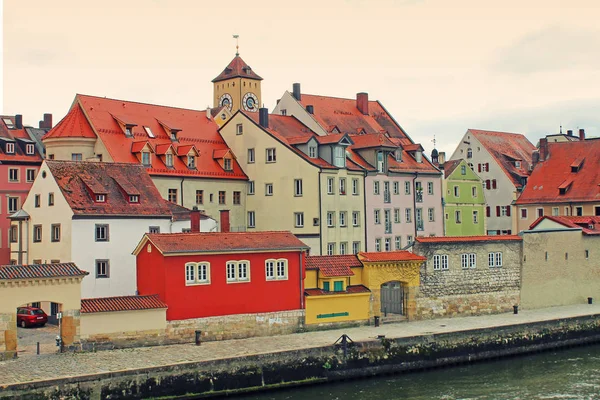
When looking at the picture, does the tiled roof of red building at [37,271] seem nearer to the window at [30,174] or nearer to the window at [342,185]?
the window at [342,185]

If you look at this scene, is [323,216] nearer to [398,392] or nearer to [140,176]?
[140,176]

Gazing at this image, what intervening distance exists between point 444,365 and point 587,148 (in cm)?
Result: 4590

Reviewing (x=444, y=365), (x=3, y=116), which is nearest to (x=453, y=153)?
(x=3, y=116)

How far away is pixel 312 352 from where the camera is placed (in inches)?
1572

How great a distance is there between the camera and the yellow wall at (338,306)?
152 feet

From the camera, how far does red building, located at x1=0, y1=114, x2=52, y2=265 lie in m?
65.2

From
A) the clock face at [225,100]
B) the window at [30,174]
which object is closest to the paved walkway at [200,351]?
the window at [30,174]

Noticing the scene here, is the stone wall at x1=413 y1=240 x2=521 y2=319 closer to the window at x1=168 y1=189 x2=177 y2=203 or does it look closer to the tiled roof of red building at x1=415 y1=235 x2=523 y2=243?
the tiled roof of red building at x1=415 y1=235 x2=523 y2=243

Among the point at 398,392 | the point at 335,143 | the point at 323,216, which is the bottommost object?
the point at 398,392

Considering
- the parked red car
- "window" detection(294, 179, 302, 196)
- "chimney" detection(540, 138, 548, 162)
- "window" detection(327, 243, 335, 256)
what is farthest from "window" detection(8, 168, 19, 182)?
"chimney" detection(540, 138, 548, 162)

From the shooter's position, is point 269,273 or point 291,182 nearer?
point 269,273

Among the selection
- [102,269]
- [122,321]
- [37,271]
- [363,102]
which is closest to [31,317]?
[102,269]

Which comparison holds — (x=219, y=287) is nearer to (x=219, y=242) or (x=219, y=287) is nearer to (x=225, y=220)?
(x=219, y=242)

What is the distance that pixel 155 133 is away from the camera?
65312 millimetres
